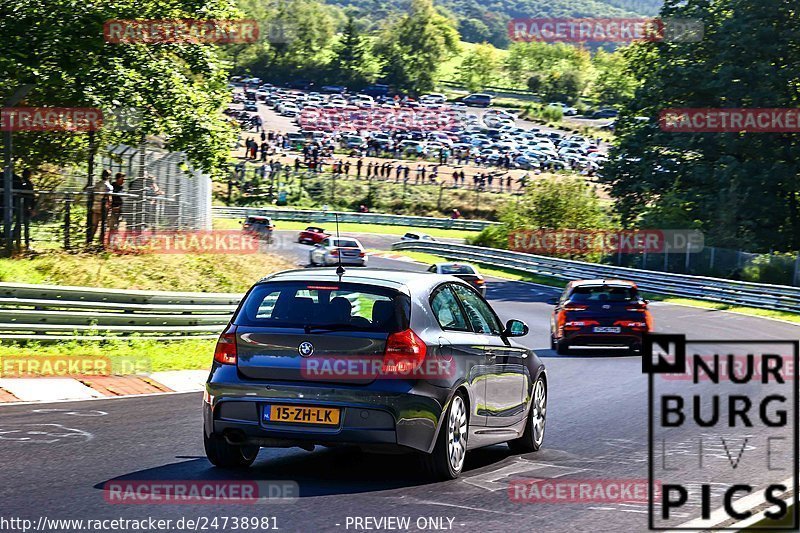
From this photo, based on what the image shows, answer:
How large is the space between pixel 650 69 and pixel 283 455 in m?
53.0

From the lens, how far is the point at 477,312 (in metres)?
10.2

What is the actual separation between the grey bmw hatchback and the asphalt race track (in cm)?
33

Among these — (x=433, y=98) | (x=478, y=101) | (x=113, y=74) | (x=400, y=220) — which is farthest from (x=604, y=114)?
(x=113, y=74)

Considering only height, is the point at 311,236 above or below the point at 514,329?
below

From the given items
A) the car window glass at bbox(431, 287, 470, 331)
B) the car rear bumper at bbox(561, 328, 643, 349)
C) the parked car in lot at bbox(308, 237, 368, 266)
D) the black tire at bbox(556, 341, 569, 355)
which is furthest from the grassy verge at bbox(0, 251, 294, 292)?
the parked car in lot at bbox(308, 237, 368, 266)

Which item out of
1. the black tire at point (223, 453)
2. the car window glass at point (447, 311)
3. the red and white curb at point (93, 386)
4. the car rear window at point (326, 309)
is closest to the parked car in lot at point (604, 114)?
the red and white curb at point (93, 386)

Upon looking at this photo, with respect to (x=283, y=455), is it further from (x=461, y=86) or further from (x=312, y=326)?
(x=461, y=86)

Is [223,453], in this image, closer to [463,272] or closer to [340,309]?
[340,309]

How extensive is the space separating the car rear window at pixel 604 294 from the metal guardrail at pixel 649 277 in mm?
19700

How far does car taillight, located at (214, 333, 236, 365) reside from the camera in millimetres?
8828

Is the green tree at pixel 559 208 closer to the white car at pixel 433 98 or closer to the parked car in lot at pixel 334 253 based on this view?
the parked car in lot at pixel 334 253

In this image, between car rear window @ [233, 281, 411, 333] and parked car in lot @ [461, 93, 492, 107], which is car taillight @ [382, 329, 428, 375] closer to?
car rear window @ [233, 281, 411, 333]

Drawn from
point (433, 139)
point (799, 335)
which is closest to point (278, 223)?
point (433, 139)

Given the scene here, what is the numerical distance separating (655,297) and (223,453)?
4048 centimetres
